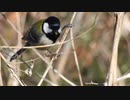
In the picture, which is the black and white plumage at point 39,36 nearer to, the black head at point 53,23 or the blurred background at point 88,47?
the black head at point 53,23

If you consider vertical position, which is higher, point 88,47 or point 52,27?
point 52,27

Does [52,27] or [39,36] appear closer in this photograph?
[52,27]

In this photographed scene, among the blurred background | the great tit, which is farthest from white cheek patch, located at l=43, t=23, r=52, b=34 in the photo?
the blurred background

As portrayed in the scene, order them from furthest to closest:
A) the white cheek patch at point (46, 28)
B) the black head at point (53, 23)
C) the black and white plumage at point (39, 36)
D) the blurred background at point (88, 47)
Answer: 1. the blurred background at point (88, 47)
2. the black and white plumage at point (39, 36)
3. the white cheek patch at point (46, 28)
4. the black head at point (53, 23)

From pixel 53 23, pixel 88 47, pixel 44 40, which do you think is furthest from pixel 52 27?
pixel 88 47

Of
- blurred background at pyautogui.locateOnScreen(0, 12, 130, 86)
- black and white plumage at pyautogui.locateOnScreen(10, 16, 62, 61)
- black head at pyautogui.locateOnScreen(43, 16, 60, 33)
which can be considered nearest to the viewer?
black head at pyautogui.locateOnScreen(43, 16, 60, 33)

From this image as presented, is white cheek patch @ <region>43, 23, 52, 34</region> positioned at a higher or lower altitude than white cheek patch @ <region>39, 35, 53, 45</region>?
higher

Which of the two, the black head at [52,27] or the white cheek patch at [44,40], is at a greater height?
the black head at [52,27]

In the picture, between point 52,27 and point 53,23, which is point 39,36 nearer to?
point 52,27

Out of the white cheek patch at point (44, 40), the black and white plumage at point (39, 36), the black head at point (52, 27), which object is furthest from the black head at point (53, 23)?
the white cheek patch at point (44, 40)

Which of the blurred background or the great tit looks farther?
the blurred background

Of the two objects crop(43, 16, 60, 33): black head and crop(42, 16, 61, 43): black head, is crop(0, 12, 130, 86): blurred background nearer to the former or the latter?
crop(42, 16, 61, 43): black head
